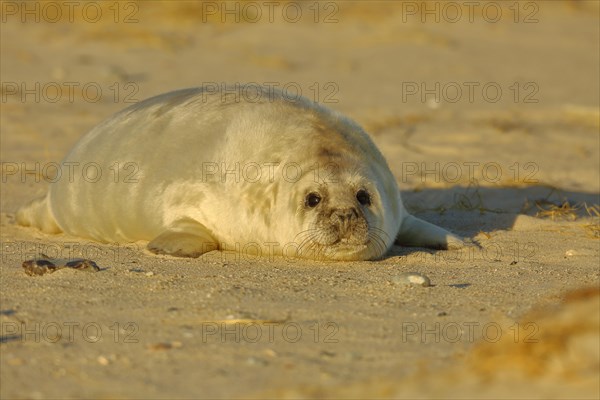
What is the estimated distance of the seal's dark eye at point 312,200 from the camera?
5383 mm

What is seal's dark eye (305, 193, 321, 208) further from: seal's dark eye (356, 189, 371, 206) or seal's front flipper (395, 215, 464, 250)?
seal's front flipper (395, 215, 464, 250)

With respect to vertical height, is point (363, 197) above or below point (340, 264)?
above

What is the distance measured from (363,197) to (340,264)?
34 centimetres

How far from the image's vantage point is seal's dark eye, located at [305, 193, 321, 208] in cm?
538

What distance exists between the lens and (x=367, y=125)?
33.4 ft

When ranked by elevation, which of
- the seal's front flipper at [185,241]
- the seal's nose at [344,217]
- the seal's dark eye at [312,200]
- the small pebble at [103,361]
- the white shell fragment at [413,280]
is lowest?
the small pebble at [103,361]

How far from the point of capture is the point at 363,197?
5.46 meters

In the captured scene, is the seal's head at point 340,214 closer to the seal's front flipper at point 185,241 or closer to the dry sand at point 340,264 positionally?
the dry sand at point 340,264

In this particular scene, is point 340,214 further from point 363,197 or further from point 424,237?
point 424,237

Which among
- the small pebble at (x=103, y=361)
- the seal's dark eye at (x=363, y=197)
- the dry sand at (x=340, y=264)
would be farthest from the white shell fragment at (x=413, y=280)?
the small pebble at (x=103, y=361)

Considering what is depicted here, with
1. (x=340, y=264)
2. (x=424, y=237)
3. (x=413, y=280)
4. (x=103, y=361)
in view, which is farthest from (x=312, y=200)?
(x=103, y=361)

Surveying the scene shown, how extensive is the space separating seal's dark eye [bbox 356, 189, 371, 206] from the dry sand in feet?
0.96

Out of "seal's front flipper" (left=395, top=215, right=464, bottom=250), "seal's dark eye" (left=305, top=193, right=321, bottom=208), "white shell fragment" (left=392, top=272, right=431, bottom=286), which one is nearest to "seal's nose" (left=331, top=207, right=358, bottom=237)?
"seal's dark eye" (left=305, top=193, right=321, bottom=208)

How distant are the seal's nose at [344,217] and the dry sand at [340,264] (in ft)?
0.67
